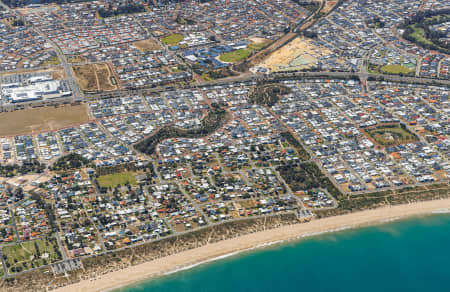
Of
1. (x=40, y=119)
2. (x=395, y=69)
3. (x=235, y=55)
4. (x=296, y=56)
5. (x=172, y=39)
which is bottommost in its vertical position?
(x=40, y=119)

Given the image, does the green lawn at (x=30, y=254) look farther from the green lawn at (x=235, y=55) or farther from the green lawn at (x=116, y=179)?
the green lawn at (x=235, y=55)

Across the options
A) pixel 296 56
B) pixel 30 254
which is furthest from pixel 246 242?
pixel 296 56

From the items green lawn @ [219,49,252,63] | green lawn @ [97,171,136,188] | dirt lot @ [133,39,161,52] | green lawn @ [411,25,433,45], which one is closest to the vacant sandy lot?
green lawn @ [219,49,252,63]

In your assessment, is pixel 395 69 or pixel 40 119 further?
pixel 395 69

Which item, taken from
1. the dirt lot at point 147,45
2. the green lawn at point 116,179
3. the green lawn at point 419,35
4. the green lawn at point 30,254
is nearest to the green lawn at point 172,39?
the dirt lot at point 147,45

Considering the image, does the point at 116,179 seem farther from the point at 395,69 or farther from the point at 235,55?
the point at 395,69

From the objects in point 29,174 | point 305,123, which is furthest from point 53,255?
point 305,123
